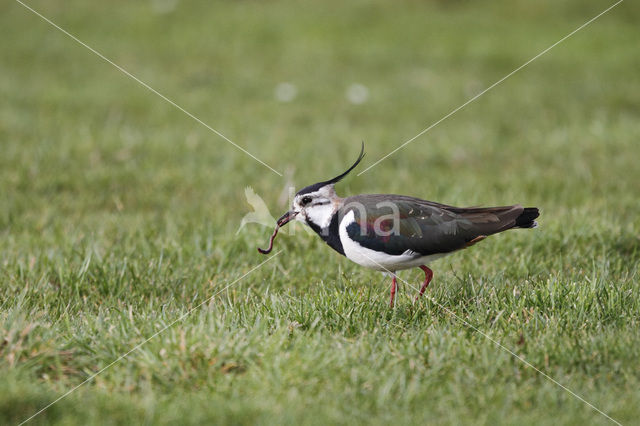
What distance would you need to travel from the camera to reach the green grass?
10.1 feet

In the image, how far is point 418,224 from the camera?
12.2ft

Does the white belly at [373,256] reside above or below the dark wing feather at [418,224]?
below

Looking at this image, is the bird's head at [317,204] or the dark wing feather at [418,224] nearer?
the dark wing feather at [418,224]

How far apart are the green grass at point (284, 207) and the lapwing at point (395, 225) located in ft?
0.82

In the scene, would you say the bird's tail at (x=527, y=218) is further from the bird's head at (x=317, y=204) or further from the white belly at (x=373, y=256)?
the bird's head at (x=317, y=204)

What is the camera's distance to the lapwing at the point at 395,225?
3.66m

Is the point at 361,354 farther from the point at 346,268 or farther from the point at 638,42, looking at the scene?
the point at 638,42

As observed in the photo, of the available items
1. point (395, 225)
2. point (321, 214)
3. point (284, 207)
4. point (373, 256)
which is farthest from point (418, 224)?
point (284, 207)

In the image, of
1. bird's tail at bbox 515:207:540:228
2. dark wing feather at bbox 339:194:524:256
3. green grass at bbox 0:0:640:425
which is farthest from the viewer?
bird's tail at bbox 515:207:540:228

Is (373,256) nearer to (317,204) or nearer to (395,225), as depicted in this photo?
(395,225)

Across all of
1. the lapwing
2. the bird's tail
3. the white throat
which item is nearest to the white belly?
the lapwing

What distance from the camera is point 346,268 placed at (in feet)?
15.3

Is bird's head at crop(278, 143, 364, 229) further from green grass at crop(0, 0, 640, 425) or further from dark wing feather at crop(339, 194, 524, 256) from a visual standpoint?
green grass at crop(0, 0, 640, 425)

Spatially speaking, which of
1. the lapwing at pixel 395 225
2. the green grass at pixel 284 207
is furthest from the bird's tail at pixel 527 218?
the green grass at pixel 284 207
